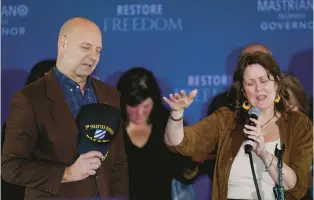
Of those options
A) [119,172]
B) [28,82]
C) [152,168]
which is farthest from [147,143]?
[119,172]

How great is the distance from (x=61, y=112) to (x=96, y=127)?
220mm

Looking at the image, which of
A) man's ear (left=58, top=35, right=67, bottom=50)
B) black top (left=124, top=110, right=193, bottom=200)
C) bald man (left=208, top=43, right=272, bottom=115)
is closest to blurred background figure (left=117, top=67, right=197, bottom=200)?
black top (left=124, top=110, right=193, bottom=200)

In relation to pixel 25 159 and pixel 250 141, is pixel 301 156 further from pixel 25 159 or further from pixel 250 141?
pixel 25 159

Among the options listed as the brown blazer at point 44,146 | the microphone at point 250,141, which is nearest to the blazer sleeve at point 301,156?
the microphone at point 250,141

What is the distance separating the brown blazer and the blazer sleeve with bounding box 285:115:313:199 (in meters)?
0.97

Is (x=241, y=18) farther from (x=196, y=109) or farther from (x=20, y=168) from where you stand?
(x=20, y=168)

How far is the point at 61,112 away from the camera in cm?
252

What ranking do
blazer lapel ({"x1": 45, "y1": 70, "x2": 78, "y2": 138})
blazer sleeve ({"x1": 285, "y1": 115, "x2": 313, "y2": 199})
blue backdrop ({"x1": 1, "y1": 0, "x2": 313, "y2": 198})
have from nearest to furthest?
blazer lapel ({"x1": 45, "y1": 70, "x2": 78, "y2": 138})
blazer sleeve ({"x1": 285, "y1": 115, "x2": 313, "y2": 199})
blue backdrop ({"x1": 1, "y1": 0, "x2": 313, "y2": 198})

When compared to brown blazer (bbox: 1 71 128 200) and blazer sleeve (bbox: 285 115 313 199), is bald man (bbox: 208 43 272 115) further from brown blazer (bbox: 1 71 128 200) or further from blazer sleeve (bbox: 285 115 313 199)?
brown blazer (bbox: 1 71 128 200)

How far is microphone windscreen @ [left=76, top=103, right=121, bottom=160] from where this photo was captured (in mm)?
2420

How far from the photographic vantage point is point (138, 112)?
4043 millimetres

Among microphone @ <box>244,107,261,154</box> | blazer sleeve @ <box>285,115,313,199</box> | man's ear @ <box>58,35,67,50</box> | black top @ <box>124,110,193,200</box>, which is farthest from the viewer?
black top @ <box>124,110,193,200</box>

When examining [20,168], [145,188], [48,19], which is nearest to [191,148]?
[20,168]

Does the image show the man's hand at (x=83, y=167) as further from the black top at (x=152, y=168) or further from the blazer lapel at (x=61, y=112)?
the black top at (x=152, y=168)
